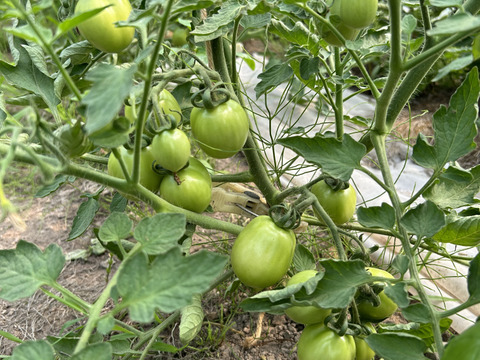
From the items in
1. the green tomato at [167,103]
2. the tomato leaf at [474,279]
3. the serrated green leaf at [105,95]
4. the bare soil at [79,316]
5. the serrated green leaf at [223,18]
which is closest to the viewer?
the serrated green leaf at [105,95]

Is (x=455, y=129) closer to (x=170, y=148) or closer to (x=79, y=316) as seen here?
(x=170, y=148)

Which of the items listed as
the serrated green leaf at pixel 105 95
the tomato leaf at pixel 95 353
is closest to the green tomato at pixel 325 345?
the tomato leaf at pixel 95 353

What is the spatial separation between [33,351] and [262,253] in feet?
1.10

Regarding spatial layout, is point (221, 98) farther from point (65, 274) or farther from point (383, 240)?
point (65, 274)

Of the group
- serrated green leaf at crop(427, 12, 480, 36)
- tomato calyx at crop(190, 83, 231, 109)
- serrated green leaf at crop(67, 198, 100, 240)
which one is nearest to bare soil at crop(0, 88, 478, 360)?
serrated green leaf at crop(67, 198, 100, 240)

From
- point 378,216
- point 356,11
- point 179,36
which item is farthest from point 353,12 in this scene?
point 179,36

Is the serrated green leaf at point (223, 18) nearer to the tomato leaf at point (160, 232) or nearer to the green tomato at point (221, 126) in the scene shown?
the green tomato at point (221, 126)

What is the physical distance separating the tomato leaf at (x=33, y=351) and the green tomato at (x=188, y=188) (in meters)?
0.31

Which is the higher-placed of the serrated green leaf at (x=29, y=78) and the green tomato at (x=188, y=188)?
the serrated green leaf at (x=29, y=78)

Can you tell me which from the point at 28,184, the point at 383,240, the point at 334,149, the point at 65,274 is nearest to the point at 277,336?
the point at 383,240

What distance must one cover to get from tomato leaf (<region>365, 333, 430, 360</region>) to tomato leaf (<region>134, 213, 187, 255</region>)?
0.26 m

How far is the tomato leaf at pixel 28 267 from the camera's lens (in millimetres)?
502

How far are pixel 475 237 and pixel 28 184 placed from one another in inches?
63.3

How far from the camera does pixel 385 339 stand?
0.51 metres
